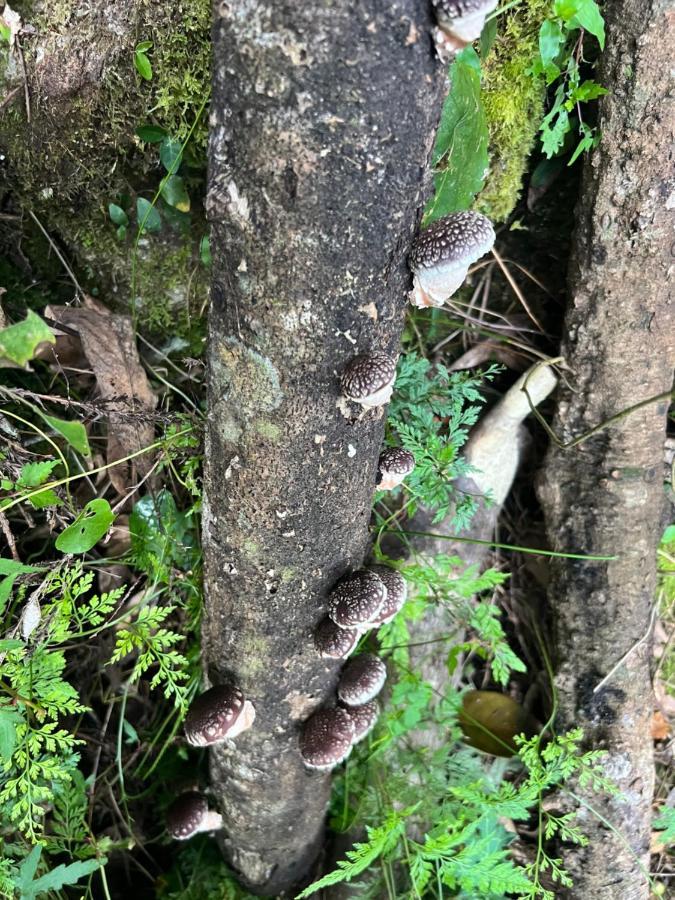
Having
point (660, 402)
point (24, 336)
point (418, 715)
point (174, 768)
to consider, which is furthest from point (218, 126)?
point (174, 768)

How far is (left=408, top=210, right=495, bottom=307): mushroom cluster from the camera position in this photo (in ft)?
6.15

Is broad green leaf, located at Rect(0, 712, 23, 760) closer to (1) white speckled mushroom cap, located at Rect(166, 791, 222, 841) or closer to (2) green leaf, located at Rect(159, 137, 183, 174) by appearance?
(1) white speckled mushroom cap, located at Rect(166, 791, 222, 841)

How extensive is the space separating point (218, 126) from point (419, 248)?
0.67m

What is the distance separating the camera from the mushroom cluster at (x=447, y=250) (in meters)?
1.88

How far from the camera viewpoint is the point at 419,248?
190 cm

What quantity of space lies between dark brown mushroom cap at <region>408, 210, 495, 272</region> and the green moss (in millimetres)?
943

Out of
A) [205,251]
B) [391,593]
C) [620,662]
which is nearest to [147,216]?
[205,251]

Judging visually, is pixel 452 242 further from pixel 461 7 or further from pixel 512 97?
pixel 512 97

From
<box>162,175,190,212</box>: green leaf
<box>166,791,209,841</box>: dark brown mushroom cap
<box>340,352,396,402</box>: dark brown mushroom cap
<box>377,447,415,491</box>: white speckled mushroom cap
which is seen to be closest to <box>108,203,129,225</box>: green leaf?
<box>162,175,190,212</box>: green leaf

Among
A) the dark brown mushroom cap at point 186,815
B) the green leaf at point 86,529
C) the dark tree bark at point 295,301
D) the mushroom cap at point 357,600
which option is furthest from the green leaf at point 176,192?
the dark brown mushroom cap at point 186,815

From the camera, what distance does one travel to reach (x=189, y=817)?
2.85m

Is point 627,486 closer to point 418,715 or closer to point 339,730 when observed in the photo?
point 418,715

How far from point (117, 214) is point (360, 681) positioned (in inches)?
87.8

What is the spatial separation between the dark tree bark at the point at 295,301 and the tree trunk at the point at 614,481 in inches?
52.4
